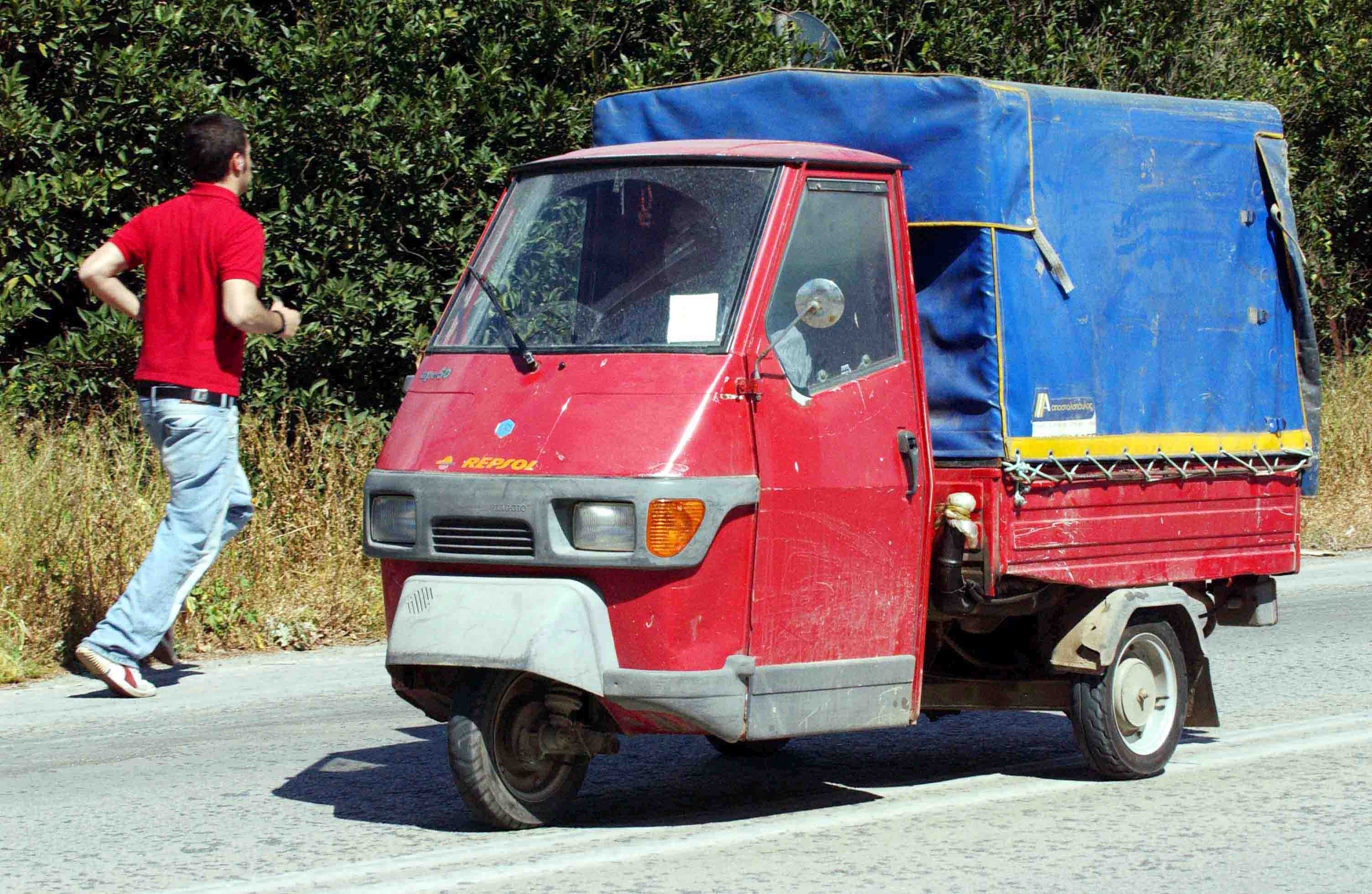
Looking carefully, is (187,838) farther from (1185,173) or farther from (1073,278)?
(1185,173)

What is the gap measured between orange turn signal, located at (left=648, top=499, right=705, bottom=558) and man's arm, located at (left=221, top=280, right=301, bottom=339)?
8.95 feet

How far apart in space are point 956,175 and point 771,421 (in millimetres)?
1316

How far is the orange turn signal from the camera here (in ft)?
17.4

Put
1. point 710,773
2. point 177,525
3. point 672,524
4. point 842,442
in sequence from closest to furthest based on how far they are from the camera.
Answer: point 672,524
point 842,442
point 710,773
point 177,525

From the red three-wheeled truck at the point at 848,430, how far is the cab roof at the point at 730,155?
0.07 ft

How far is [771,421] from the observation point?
5621mm

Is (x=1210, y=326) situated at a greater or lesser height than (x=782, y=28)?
lesser

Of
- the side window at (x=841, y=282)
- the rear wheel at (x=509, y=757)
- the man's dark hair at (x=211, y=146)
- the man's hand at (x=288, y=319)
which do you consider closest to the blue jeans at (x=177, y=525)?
the man's hand at (x=288, y=319)

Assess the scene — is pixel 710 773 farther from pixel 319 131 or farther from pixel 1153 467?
pixel 319 131

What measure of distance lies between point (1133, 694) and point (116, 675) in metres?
4.28

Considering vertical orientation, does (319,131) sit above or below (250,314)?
above

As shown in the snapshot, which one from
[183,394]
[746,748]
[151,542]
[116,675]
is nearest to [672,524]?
[746,748]

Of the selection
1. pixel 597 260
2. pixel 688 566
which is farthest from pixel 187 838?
pixel 597 260

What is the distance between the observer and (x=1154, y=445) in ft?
22.2
